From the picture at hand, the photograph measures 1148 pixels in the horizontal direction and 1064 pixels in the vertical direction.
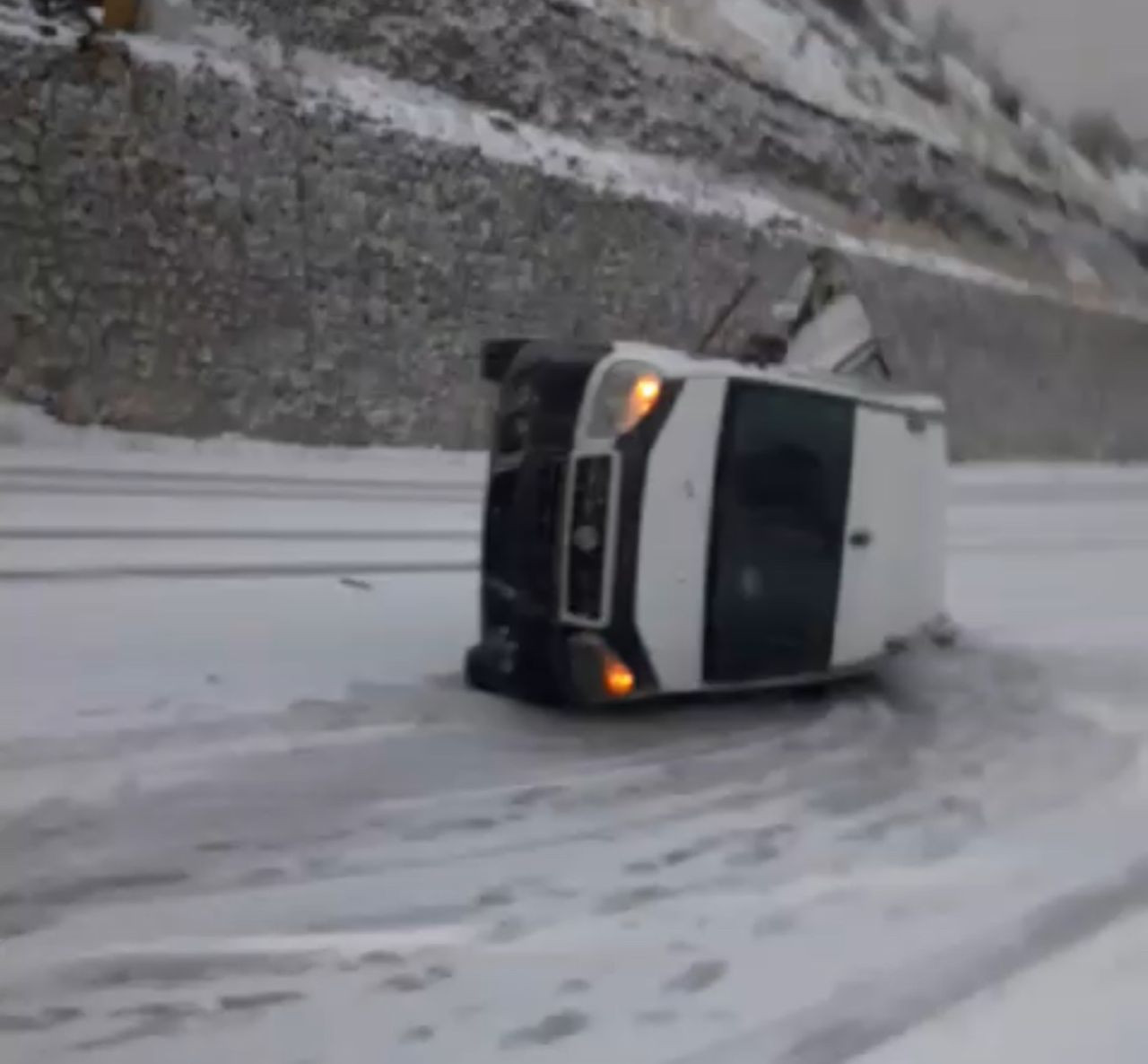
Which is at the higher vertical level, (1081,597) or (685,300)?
(685,300)

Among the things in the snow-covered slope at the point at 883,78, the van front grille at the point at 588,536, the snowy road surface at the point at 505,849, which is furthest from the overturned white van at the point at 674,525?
the snow-covered slope at the point at 883,78

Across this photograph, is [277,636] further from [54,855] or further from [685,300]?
[685,300]

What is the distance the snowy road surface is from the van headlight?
1163 millimetres

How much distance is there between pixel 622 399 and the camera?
19.7ft

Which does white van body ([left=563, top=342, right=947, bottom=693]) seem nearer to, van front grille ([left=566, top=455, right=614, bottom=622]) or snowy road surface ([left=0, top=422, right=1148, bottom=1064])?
van front grille ([left=566, top=455, right=614, bottom=622])

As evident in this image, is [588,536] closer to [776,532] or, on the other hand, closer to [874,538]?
[776,532]

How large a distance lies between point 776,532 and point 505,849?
6.30 ft

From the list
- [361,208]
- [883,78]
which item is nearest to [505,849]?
Result: [361,208]

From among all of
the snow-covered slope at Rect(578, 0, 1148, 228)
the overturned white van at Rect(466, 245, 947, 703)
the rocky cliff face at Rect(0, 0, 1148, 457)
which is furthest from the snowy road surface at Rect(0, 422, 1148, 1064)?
the snow-covered slope at Rect(578, 0, 1148, 228)

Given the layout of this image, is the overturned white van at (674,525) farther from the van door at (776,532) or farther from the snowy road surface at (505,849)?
the snowy road surface at (505,849)

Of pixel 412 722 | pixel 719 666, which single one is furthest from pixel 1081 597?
pixel 412 722

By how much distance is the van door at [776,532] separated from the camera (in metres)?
6.08

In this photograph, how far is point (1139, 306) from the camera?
28156 mm

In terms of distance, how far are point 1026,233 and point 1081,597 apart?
17115 millimetres
